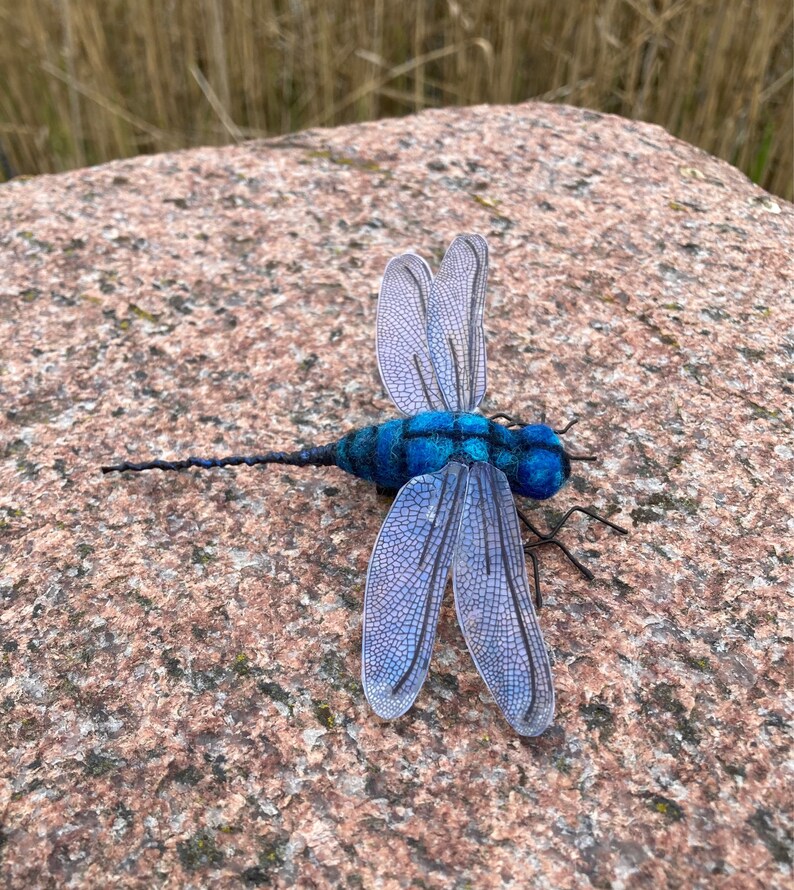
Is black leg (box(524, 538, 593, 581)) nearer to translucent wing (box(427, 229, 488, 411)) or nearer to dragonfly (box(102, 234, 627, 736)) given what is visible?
dragonfly (box(102, 234, 627, 736))

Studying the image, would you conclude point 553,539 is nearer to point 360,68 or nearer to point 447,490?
point 447,490

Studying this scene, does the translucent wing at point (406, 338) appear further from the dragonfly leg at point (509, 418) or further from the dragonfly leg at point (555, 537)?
the dragonfly leg at point (555, 537)

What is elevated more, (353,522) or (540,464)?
(540,464)

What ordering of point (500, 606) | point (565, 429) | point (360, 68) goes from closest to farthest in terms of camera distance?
point (500, 606)
point (565, 429)
point (360, 68)

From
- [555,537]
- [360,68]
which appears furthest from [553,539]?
[360,68]

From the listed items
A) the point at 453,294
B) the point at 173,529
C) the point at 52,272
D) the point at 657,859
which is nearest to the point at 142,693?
the point at 173,529

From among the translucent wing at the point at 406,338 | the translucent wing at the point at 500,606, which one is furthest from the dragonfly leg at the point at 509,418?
the translucent wing at the point at 500,606

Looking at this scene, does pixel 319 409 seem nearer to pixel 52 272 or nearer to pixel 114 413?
pixel 114 413

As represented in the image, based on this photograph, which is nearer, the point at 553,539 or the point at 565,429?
the point at 553,539
